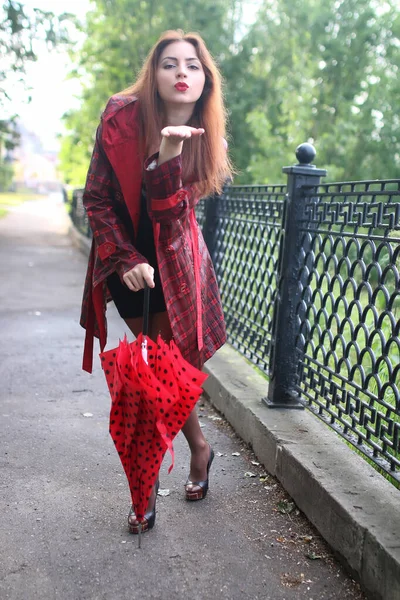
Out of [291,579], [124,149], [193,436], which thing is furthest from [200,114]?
[291,579]

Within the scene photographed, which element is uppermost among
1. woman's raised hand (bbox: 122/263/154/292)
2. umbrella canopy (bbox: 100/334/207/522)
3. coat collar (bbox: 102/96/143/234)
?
coat collar (bbox: 102/96/143/234)

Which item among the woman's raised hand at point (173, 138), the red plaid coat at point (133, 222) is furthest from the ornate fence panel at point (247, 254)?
the woman's raised hand at point (173, 138)

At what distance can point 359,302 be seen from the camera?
3.10 m

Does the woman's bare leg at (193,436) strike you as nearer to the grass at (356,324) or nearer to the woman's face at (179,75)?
the grass at (356,324)

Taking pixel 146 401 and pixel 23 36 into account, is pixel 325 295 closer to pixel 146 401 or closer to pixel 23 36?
pixel 146 401

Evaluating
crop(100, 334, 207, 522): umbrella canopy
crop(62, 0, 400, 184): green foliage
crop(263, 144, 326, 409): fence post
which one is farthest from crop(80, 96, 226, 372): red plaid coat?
crop(62, 0, 400, 184): green foliage

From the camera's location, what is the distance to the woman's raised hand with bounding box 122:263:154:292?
2.55m

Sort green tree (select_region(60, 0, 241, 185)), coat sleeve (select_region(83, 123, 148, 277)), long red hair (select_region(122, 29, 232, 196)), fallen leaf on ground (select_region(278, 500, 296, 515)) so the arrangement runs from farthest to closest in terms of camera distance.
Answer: green tree (select_region(60, 0, 241, 185)) < fallen leaf on ground (select_region(278, 500, 296, 515)) < long red hair (select_region(122, 29, 232, 196)) < coat sleeve (select_region(83, 123, 148, 277))

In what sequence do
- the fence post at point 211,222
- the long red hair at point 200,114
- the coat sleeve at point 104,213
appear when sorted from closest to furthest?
1. the coat sleeve at point 104,213
2. the long red hair at point 200,114
3. the fence post at point 211,222

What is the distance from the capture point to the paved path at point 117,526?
243 centimetres

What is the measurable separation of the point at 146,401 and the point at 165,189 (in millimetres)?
788

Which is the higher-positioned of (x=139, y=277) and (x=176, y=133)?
(x=176, y=133)

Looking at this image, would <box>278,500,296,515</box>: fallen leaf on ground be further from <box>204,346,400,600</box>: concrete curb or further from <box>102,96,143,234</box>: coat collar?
<box>102,96,143,234</box>: coat collar

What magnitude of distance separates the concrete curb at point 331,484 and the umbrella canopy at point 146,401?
0.71 metres
